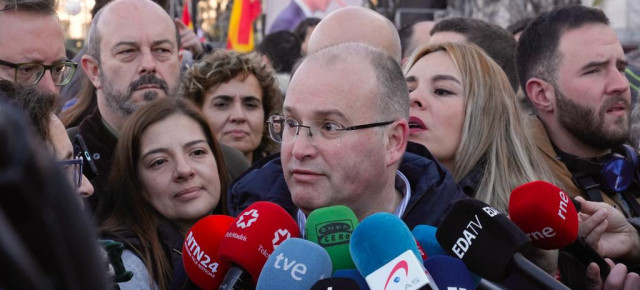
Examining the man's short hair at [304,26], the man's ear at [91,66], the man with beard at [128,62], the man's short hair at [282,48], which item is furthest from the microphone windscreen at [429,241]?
the man's short hair at [304,26]

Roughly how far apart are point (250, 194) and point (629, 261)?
4.90ft

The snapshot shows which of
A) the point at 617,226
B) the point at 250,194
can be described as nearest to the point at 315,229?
the point at 250,194

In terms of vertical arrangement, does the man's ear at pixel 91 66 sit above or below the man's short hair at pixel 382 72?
below

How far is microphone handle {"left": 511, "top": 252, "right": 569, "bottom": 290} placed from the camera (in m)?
1.76

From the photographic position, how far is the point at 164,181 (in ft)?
11.5

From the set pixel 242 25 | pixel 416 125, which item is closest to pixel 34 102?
pixel 416 125

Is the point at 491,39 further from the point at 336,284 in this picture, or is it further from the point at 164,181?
the point at 336,284

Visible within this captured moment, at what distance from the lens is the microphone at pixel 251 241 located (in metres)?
2.14

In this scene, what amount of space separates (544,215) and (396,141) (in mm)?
665

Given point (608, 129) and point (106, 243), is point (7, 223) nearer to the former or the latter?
point (106, 243)

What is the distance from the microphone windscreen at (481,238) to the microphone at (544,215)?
0.27 meters

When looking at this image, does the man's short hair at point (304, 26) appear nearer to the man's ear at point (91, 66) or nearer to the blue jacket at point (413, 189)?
the man's ear at point (91, 66)

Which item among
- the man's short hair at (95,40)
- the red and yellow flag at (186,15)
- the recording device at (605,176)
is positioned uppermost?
the man's short hair at (95,40)

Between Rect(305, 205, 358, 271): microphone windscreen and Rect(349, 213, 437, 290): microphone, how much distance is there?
0.19 meters
